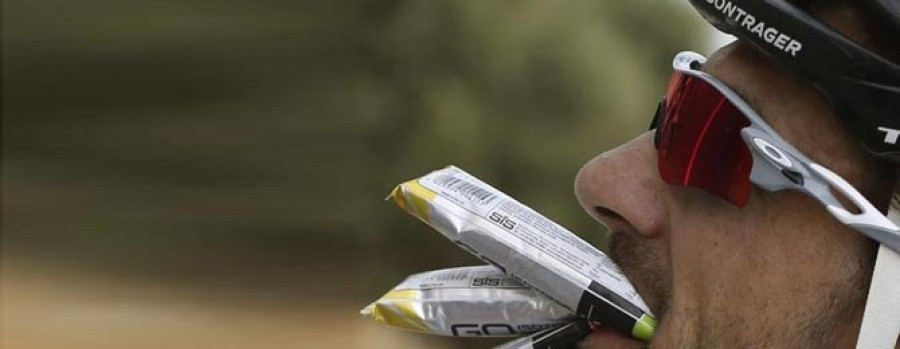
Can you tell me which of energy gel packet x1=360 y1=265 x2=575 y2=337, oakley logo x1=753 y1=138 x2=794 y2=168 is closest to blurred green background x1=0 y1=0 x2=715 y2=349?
energy gel packet x1=360 y1=265 x2=575 y2=337

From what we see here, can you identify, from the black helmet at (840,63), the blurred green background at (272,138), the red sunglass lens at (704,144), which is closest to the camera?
the black helmet at (840,63)

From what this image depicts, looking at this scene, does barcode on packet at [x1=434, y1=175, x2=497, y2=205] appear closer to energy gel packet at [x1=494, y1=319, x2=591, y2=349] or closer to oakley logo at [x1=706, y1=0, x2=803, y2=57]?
energy gel packet at [x1=494, y1=319, x2=591, y2=349]

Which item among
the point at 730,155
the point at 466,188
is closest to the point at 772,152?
the point at 730,155

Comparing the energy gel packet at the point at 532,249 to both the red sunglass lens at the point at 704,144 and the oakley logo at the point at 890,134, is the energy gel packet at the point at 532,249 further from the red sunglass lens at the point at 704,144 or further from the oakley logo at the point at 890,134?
the oakley logo at the point at 890,134

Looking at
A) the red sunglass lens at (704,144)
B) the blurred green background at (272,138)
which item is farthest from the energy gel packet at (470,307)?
the blurred green background at (272,138)

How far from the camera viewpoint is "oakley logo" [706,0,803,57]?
602 millimetres

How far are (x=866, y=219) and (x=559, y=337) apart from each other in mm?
259

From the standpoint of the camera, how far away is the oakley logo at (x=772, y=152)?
0.63m

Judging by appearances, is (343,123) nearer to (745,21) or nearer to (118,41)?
(118,41)

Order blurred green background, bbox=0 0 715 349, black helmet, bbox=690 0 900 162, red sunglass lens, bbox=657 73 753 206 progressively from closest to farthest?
black helmet, bbox=690 0 900 162 < red sunglass lens, bbox=657 73 753 206 < blurred green background, bbox=0 0 715 349

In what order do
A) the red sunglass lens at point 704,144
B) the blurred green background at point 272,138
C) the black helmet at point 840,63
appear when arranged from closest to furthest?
1. the black helmet at point 840,63
2. the red sunglass lens at point 704,144
3. the blurred green background at point 272,138

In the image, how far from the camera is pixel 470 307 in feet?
2.55

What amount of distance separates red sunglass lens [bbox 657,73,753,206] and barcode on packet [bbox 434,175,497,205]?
0.15 m

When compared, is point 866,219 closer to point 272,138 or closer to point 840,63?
point 840,63
